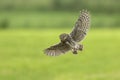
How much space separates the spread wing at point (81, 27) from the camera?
518 cm

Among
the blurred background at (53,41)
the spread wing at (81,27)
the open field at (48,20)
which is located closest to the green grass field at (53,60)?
the blurred background at (53,41)

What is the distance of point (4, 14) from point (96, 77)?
1065 cm

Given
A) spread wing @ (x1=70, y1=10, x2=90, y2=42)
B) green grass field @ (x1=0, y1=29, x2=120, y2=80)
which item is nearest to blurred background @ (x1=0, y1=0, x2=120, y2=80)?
green grass field @ (x1=0, y1=29, x2=120, y2=80)

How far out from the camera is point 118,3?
21.4 metres

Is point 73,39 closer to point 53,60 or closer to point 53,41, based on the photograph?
point 53,60

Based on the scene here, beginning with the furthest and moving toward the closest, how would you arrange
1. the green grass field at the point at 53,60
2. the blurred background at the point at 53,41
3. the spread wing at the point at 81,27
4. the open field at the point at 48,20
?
1. the open field at the point at 48,20
2. the blurred background at the point at 53,41
3. the green grass field at the point at 53,60
4. the spread wing at the point at 81,27

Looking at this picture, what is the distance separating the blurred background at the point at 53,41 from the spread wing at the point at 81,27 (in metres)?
4.15

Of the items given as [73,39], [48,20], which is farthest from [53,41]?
[73,39]

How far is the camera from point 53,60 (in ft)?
36.9

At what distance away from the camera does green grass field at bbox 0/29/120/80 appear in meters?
9.75

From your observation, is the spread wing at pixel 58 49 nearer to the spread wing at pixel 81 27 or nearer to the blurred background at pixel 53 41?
the spread wing at pixel 81 27

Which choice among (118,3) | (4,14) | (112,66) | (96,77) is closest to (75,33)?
(96,77)

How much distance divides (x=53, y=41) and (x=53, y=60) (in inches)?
105

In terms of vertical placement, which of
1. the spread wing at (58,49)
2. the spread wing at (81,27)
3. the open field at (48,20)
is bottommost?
the spread wing at (58,49)
